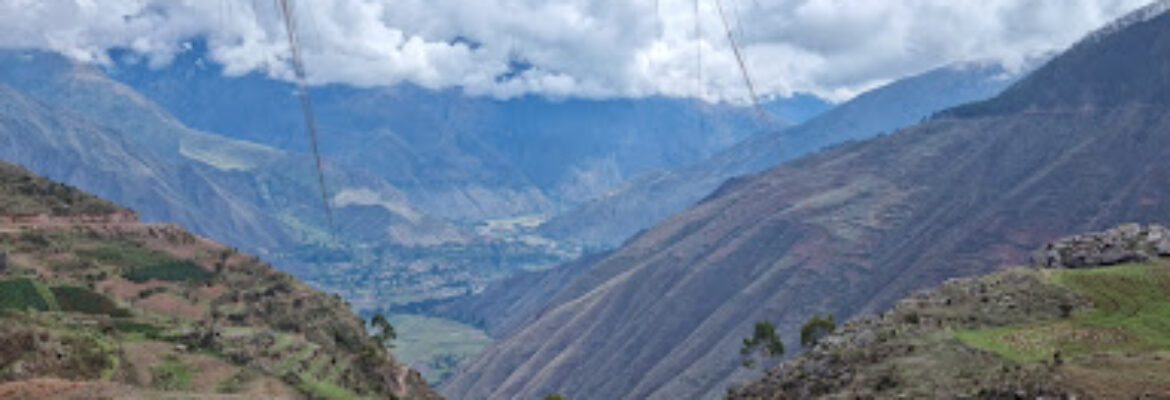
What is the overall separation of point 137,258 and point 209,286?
1001 centimetres

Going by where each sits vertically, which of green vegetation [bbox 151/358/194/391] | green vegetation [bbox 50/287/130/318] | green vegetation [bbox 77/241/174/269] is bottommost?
green vegetation [bbox 151/358/194/391]

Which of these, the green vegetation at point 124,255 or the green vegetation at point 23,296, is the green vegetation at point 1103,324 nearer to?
the green vegetation at point 23,296

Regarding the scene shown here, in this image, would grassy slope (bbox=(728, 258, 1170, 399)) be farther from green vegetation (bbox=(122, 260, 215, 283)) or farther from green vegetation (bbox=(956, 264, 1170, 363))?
green vegetation (bbox=(122, 260, 215, 283))

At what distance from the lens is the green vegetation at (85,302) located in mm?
83375

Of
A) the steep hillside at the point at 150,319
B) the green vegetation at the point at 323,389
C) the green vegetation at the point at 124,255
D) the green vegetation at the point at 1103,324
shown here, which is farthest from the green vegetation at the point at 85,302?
the green vegetation at the point at 1103,324

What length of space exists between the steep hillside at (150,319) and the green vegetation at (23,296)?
197mm

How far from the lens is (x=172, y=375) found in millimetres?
65250

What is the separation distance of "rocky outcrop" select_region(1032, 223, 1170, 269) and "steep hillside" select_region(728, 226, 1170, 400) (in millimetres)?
77

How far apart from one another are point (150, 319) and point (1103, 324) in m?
78.4

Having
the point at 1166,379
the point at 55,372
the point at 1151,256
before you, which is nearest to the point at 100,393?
the point at 55,372

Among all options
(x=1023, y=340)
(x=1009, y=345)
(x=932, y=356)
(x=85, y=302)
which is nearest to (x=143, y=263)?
(x=85, y=302)

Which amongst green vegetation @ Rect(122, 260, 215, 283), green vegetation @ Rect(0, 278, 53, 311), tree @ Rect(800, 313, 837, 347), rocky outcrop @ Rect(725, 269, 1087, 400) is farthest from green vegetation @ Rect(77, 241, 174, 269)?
rocky outcrop @ Rect(725, 269, 1087, 400)

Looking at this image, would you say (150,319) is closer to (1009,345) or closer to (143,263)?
(143,263)

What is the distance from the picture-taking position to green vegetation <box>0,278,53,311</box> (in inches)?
3025
